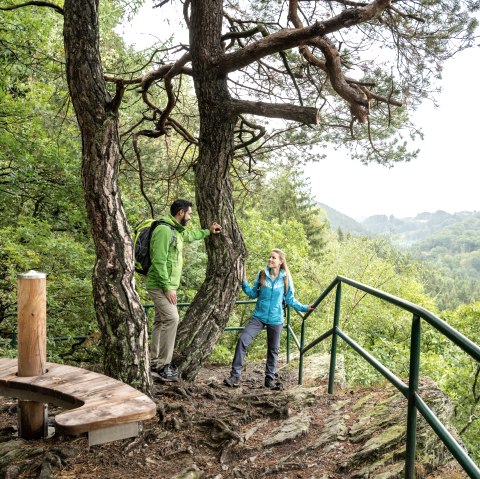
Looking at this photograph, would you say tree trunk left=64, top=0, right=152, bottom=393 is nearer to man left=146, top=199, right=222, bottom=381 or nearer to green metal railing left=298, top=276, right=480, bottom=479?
man left=146, top=199, right=222, bottom=381

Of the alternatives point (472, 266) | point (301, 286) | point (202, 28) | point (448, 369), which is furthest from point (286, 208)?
point (472, 266)

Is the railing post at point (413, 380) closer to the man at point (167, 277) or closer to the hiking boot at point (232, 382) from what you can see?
the man at point (167, 277)

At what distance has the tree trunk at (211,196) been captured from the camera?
5266 mm

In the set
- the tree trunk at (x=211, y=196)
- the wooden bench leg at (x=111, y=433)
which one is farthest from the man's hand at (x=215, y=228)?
the wooden bench leg at (x=111, y=433)

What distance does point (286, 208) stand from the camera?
112ft

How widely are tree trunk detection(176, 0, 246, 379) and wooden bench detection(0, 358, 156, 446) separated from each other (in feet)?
6.84

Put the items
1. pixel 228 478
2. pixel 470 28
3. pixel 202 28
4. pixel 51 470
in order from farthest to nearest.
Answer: pixel 470 28 < pixel 202 28 < pixel 228 478 < pixel 51 470

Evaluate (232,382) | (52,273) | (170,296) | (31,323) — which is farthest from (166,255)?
(52,273)

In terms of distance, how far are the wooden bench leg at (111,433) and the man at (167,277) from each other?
2.38 m

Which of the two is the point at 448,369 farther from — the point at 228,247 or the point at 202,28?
the point at 202,28

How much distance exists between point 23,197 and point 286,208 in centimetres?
2715

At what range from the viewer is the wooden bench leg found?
95.2 inches

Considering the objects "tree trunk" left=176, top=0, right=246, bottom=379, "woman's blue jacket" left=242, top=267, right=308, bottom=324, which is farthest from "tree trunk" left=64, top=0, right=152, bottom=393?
"woman's blue jacket" left=242, top=267, right=308, bottom=324

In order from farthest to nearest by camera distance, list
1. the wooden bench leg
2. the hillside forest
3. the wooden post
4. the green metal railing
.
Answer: the hillside forest, the wooden post, the wooden bench leg, the green metal railing
